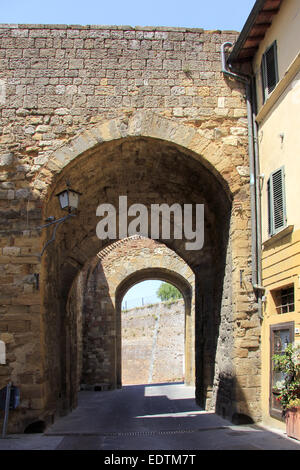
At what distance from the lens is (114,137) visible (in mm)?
8625

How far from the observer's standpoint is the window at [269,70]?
7977 millimetres

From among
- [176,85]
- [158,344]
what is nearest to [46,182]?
[176,85]

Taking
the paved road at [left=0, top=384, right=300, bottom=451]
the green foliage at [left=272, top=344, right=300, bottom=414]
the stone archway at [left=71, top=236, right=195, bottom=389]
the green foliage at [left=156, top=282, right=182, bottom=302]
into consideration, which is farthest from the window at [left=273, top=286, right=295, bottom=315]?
the green foliage at [left=156, top=282, right=182, bottom=302]

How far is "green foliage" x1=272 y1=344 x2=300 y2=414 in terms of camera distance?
6.62 metres

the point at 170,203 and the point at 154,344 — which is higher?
the point at 170,203

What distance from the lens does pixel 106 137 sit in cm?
859

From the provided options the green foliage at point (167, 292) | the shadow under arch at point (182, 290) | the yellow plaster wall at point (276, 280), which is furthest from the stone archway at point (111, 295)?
the green foliage at point (167, 292)

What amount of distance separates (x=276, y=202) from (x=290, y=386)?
2579mm

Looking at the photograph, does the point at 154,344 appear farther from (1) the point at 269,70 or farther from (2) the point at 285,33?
(2) the point at 285,33

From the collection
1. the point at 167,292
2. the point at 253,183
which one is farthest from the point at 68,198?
the point at 167,292

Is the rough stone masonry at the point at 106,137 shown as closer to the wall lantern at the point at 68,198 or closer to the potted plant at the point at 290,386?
the wall lantern at the point at 68,198

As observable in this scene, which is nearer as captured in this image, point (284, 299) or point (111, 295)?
point (284, 299)

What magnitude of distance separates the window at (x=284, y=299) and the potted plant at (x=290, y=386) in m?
0.97

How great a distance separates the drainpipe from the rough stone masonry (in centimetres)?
12
